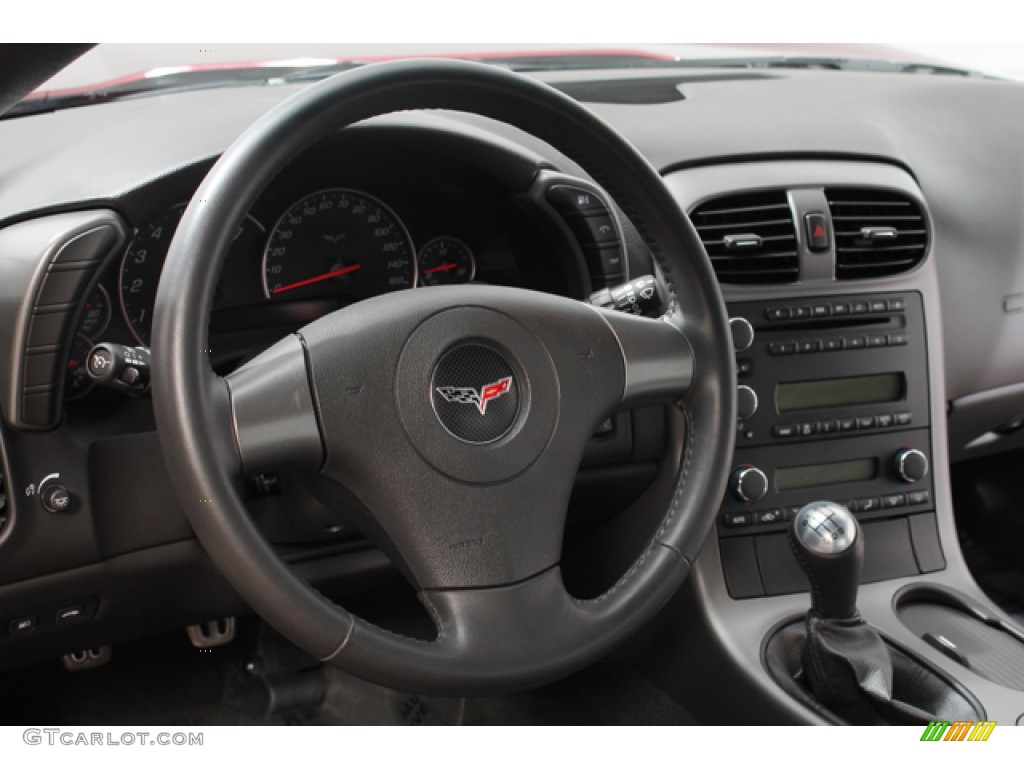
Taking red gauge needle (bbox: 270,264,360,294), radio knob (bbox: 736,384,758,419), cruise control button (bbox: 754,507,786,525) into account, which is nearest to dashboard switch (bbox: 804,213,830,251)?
radio knob (bbox: 736,384,758,419)

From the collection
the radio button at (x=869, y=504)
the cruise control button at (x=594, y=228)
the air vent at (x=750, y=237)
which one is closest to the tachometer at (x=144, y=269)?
the cruise control button at (x=594, y=228)

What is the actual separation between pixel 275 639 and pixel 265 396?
0.92 meters

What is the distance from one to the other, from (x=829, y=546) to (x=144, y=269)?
0.94m

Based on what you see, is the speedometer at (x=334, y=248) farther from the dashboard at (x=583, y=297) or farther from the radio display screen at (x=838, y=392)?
the radio display screen at (x=838, y=392)

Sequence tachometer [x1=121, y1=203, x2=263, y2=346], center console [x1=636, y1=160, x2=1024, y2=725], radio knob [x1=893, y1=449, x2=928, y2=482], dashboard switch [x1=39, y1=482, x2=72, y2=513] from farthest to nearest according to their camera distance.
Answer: radio knob [x1=893, y1=449, x2=928, y2=482] < center console [x1=636, y1=160, x2=1024, y2=725] < tachometer [x1=121, y1=203, x2=263, y2=346] < dashboard switch [x1=39, y1=482, x2=72, y2=513]

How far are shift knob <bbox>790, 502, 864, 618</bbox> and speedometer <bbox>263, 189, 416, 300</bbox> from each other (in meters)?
0.69

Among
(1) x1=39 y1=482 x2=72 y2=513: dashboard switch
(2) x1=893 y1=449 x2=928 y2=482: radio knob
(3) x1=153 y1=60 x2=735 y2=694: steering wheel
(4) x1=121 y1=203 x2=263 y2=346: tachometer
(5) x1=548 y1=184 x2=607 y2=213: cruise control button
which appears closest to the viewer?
(3) x1=153 y1=60 x2=735 y2=694: steering wheel

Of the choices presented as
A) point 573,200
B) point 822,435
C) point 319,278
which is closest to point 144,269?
point 319,278

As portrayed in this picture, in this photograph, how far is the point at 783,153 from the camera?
1668 mm

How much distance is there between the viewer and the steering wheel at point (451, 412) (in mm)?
926

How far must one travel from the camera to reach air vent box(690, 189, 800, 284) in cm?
157

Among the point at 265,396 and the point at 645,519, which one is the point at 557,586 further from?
the point at 645,519
